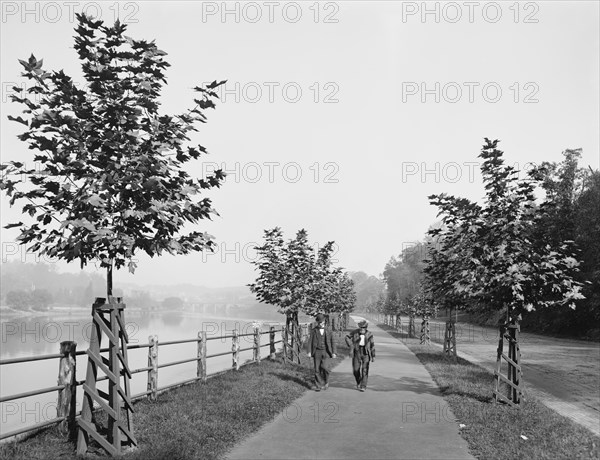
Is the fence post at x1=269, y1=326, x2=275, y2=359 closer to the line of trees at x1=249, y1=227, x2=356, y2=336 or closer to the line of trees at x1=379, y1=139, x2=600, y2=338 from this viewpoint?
the line of trees at x1=249, y1=227, x2=356, y2=336

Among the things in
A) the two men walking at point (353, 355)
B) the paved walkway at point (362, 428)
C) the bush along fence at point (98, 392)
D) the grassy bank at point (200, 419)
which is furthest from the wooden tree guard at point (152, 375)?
the two men walking at point (353, 355)

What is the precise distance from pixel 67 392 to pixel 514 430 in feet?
24.3

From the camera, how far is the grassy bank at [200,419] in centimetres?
683

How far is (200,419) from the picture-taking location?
8.80m

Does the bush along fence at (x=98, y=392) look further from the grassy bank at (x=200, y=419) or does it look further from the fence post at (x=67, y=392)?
the grassy bank at (x=200, y=419)

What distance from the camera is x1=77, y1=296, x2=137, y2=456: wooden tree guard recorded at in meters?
6.85

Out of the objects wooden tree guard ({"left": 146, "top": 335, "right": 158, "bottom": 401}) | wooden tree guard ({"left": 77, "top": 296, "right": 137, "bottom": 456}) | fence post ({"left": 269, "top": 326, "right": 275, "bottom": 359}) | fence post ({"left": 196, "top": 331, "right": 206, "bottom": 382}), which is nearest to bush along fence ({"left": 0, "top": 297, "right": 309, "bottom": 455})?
wooden tree guard ({"left": 77, "top": 296, "right": 137, "bottom": 456})

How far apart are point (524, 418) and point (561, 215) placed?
46.6 m

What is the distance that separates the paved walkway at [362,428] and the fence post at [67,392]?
99.4 inches

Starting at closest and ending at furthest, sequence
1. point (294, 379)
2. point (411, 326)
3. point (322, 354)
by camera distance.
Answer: point (322, 354), point (294, 379), point (411, 326)

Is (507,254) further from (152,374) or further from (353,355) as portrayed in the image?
(152,374)

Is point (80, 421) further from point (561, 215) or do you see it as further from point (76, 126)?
point (561, 215)

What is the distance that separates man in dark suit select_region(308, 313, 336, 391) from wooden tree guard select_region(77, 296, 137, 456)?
6.80 m

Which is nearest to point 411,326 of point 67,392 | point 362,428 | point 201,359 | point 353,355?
point 353,355
